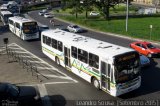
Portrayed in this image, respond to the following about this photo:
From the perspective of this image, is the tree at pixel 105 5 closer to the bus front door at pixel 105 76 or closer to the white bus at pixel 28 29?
the white bus at pixel 28 29

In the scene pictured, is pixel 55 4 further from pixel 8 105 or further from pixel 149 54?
pixel 8 105

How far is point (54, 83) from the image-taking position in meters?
22.0

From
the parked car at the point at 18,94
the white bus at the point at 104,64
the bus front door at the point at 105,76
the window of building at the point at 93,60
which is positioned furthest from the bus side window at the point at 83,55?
the parked car at the point at 18,94

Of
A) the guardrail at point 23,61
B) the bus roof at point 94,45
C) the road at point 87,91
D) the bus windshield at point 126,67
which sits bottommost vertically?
the road at point 87,91

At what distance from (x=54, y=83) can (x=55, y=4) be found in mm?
128141

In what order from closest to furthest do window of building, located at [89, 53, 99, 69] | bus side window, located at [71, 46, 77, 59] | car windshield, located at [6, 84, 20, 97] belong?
1. car windshield, located at [6, 84, 20, 97]
2. window of building, located at [89, 53, 99, 69]
3. bus side window, located at [71, 46, 77, 59]

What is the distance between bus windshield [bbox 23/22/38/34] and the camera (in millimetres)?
40250

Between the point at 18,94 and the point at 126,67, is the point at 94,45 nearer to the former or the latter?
the point at 126,67

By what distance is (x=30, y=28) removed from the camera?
40.5 meters

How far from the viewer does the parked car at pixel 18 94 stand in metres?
15.6

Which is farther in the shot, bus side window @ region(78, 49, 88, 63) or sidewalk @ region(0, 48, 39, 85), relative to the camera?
sidewalk @ region(0, 48, 39, 85)

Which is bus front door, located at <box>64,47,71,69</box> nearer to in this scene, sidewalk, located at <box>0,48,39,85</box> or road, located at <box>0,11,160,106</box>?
road, located at <box>0,11,160,106</box>

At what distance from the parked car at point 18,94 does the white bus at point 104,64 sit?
463cm

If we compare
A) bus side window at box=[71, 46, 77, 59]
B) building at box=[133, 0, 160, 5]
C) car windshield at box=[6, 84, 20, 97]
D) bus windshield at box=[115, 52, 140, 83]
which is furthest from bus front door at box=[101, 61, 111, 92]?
building at box=[133, 0, 160, 5]
